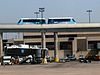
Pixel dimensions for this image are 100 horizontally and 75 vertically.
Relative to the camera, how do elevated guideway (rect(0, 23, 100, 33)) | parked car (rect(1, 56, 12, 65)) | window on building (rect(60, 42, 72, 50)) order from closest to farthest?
parked car (rect(1, 56, 12, 65)), elevated guideway (rect(0, 23, 100, 33)), window on building (rect(60, 42, 72, 50))

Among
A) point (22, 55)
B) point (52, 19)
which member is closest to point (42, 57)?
point (22, 55)

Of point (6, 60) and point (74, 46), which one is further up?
point (74, 46)

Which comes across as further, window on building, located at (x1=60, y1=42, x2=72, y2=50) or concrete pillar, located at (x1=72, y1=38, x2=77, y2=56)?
window on building, located at (x1=60, y1=42, x2=72, y2=50)

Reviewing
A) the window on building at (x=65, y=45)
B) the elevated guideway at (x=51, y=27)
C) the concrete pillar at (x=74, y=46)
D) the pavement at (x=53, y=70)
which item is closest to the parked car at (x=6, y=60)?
the elevated guideway at (x=51, y=27)

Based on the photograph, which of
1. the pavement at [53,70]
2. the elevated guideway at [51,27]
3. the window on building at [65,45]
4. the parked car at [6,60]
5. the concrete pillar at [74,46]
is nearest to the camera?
the pavement at [53,70]

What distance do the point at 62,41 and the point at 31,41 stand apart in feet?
38.0

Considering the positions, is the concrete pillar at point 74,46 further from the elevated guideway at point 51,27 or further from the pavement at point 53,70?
the pavement at point 53,70

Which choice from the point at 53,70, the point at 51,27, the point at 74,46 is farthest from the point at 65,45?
the point at 53,70

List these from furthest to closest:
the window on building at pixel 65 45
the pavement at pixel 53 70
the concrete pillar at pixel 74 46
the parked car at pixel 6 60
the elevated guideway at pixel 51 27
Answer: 1. the window on building at pixel 65 45
2. the concrete pillar at pixel 74 46
3. the elevated guideway at pixel 51 27
4. the parked car at pixel 6 60
5. the pavement at pixel 53 70

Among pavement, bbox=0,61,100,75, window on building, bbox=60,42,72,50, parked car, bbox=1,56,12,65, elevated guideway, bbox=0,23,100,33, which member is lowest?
parked car, bbox=1,56,12,65

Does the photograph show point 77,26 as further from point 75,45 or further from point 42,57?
point 75,45

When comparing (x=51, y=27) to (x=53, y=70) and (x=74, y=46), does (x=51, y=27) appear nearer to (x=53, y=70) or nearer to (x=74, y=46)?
(x=53, y=70)

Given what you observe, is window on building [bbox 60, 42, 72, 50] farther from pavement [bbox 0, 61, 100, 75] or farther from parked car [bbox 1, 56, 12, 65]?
pavement [bbox 0, 61, 100, 75]

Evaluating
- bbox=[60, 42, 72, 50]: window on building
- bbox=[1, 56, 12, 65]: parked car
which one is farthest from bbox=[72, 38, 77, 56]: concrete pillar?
bbox=[1, 56, 12, 65]: parked car
